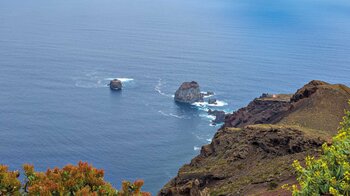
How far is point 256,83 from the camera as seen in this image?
18062 centimetres

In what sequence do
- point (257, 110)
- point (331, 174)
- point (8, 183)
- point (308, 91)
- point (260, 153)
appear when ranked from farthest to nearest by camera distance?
1. point (257, 110)
2. point (308, 91)
3. point (260, 153)
4. point (8, 183)
5. point (331, 174)

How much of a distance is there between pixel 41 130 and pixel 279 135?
97.2 m

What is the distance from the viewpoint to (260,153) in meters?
42.4

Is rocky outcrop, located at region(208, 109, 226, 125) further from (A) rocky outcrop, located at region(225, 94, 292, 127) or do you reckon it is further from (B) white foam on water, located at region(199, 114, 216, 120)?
(A) rocky outcrop, located at region(225, 94, 292, 127)

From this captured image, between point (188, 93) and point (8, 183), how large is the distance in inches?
5535

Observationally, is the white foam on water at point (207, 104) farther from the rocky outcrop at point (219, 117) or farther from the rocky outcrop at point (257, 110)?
the rocky outcrop at point (257, 110)

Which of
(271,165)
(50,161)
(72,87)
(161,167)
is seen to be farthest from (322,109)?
(72,87)

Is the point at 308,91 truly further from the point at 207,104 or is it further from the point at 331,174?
the point at 207,104

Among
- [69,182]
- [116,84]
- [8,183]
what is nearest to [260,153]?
[69,182]

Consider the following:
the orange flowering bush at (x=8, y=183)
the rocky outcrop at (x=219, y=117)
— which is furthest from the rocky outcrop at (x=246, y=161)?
the rocky outcrop at (x=219, y=117)

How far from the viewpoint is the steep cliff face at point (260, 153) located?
1356 inches

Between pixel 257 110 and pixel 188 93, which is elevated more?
pixel 188 93

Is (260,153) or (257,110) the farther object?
(257,110)

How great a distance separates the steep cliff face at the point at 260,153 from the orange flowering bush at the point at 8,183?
12.9 meters
